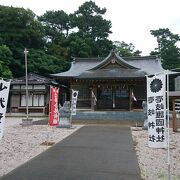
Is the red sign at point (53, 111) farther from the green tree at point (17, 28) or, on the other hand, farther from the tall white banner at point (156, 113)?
the green tree at point (17, 28)

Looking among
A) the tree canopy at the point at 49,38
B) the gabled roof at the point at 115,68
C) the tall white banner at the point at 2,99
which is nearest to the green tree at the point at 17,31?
the tree canopy at the point at 49,38

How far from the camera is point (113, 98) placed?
29.0 metres

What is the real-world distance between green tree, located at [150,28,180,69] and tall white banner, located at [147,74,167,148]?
152 feet

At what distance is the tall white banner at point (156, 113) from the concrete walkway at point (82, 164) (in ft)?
3.05

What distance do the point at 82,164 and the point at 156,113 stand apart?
244cm

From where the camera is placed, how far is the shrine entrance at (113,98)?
28609 millimetres

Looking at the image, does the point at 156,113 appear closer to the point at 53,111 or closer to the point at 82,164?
the point at 82,164

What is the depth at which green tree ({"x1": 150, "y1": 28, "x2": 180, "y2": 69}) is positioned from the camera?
54688 mm

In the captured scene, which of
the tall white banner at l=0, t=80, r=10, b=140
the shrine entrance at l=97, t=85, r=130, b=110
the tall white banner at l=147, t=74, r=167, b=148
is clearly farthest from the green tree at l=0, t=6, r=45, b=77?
the tall white banner at l=147, t=74, r=167, b=148

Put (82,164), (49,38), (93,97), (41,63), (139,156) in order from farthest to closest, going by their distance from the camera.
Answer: (49,38) → (41,63) → (93,97) → (139,156) → (82,164)

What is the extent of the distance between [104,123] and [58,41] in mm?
34197

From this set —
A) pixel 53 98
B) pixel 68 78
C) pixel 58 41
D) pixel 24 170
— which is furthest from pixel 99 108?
pixel 58 41

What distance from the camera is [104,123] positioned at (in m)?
23.8

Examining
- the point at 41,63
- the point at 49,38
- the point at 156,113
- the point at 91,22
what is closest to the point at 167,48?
the point at 91,22
